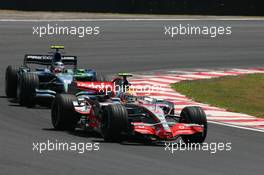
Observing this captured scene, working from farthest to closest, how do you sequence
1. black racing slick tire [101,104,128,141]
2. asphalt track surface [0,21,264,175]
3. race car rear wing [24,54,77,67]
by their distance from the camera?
race car rear wing [24,54,77,67]
black racing slick tire [101,104,128,141]
asphalt track surface [0,21,264,175]

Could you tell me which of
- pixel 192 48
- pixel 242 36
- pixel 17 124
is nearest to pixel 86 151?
pixel 17 124

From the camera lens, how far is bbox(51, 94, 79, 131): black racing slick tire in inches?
626

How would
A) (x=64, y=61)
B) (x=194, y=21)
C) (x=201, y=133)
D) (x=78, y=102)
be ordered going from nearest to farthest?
(x=201, y=133) < (x=78, y=102) < (x=64, y=61) < (x=194, y=21)

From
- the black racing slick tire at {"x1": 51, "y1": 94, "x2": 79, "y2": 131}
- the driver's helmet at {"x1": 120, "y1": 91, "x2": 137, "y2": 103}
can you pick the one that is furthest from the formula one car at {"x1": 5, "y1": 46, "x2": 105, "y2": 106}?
the driver's helmet at {"x1": 120, "y1": 91, "x2": 137, "y2": 103}

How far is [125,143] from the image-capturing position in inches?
587

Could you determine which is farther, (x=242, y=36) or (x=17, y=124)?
(x=242, y=36)

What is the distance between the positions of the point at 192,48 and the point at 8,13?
40.5 ft

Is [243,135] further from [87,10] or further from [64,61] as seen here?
[87,10]

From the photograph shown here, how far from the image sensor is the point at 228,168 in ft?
41.6

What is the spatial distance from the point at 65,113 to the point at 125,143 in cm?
149

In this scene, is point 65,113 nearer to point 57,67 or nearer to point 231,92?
point 57,67

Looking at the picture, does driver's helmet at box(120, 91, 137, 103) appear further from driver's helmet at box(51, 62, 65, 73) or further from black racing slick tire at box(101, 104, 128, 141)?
driver's helmet at box(51, 62, 65, 73)

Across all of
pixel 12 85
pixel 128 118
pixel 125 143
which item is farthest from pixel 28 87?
pixel 125 143

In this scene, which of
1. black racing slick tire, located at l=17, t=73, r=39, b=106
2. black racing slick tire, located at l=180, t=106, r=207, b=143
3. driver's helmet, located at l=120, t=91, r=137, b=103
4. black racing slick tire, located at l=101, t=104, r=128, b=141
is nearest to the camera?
black racing slick tire, located at l=101, t=104, r=128, b=141
